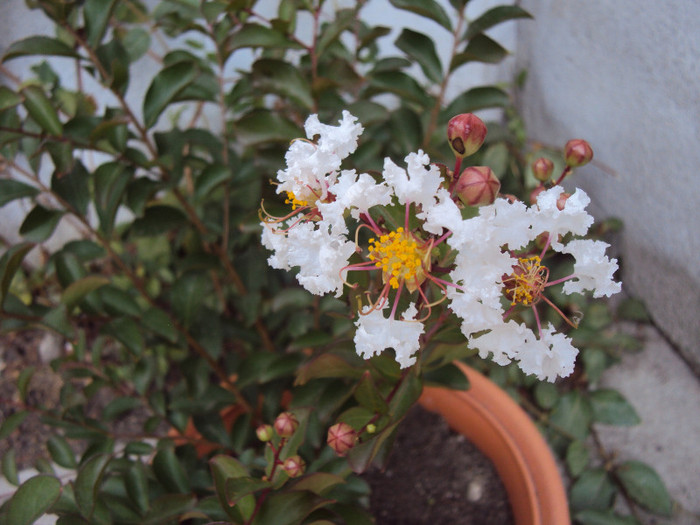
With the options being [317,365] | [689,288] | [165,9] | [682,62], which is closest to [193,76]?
[165,9]

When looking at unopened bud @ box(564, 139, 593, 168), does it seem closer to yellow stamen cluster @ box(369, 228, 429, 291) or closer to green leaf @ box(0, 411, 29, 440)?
yellow stamen cluster @ box(369, 228, 429, 291)

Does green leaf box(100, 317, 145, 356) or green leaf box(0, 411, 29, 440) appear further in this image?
green leaf box(100, 317, 145, 356)

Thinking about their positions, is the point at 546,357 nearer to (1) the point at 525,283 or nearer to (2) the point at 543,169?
(1) the point at 525,283

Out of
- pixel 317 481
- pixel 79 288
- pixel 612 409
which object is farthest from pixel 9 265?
pixel 612 409

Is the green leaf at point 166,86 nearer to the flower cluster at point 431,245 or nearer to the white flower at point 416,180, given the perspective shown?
the flower cluster at point 431,245

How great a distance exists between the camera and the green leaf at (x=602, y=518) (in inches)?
56.1

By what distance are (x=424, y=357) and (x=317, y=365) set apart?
0.17 metres

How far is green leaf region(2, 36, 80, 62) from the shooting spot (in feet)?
3.75

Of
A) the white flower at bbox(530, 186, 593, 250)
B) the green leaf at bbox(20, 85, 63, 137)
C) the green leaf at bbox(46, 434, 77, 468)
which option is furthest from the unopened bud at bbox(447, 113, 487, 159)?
the green leaf at bbox(46, 434, 77, 468)

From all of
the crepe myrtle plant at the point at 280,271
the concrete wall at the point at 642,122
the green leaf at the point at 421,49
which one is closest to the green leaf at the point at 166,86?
the crepe myrtle plant at the point at 280,271

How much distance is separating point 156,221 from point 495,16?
2.86ft

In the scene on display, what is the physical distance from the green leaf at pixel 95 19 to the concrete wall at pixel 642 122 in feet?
3.91

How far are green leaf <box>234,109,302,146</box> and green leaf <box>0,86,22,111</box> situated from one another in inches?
16.6

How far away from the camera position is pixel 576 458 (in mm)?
1559
